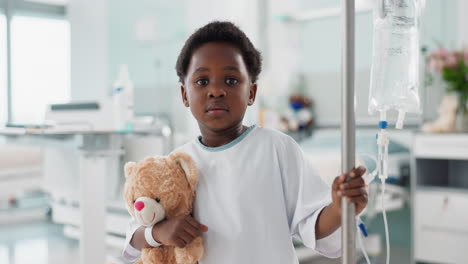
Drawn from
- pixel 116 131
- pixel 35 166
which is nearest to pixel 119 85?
pixel 116 131

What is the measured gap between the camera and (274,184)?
904mm

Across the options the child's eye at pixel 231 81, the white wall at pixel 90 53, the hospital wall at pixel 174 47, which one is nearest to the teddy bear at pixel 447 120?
the hospital wall at pixel 174 47

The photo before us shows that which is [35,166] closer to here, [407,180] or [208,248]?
[407,180]

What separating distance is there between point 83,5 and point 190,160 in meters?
3.26

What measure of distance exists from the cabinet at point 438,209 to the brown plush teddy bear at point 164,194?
Result: 6.22 feet

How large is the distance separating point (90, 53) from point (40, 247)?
1436mm

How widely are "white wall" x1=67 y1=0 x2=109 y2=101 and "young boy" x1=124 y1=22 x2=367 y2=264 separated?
9.33ft

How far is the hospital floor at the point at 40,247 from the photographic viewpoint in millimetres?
2764

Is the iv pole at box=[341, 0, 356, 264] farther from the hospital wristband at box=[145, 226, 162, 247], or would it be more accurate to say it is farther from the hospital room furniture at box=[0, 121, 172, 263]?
the hospital room furniture at box=[0, 121, 172, 263]

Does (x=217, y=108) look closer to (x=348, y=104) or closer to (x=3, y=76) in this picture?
(x=348, y=104)

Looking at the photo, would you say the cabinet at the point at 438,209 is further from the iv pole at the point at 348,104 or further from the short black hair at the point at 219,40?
the iv pole at the point at 348,104

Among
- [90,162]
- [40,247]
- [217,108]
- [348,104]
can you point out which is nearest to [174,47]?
[40,247]

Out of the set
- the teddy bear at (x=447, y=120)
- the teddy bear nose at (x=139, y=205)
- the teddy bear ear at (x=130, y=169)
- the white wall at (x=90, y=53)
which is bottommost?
the teddy bear nose at (x=139, y=205)

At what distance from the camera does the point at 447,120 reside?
2584mm
